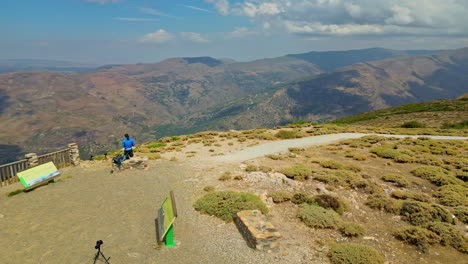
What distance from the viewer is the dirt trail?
401 inches

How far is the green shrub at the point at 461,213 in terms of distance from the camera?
41.6ft

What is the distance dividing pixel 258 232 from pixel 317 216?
12.6ft

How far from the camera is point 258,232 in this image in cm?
1086

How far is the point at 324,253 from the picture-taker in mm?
10398

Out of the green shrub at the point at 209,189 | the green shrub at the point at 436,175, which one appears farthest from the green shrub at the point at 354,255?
the green shrub at the point at 436,175

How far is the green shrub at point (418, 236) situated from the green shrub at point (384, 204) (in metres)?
2.32

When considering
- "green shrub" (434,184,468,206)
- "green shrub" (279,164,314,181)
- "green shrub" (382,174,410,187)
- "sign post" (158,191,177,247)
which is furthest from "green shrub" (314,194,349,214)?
"sign post" (158,191,177,247)

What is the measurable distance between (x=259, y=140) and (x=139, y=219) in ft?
76.5

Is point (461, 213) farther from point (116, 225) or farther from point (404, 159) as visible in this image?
point (116, 225)

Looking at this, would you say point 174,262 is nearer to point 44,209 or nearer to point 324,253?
point 324,253

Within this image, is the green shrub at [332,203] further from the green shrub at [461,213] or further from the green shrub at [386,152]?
the green shrub at [386,152]

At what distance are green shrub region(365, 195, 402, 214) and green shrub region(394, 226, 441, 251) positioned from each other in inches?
91.3

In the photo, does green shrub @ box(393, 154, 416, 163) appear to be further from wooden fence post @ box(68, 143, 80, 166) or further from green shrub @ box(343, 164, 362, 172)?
wooden fence post @ box(68, 143, 80, 166)

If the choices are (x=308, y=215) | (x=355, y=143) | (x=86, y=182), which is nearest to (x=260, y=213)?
(x=308, y=215)
